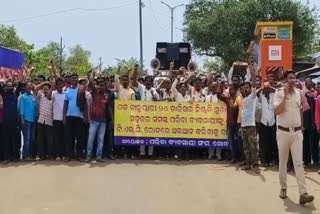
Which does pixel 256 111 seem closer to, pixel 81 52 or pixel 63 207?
pixel 63 207

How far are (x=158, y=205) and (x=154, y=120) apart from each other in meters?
4.41

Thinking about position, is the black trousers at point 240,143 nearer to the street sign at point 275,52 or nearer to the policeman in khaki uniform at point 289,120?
the street sign at point 275,52

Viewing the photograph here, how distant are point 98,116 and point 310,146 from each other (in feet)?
14.9

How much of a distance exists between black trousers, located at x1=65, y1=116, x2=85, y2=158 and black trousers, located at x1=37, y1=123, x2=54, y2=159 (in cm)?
40

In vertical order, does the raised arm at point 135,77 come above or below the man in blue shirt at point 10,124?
above

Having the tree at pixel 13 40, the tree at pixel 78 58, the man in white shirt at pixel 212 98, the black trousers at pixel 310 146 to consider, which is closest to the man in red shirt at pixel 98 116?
the man in white shirt at pixel 212 98

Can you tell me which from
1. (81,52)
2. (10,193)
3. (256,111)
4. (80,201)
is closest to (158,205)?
(80,201)

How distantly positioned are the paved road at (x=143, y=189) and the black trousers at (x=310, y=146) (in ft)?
2.96

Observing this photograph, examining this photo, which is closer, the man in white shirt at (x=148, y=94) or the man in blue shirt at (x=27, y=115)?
the man in blue shirt at (x=27, y=115)

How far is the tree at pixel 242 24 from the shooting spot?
4084 cm

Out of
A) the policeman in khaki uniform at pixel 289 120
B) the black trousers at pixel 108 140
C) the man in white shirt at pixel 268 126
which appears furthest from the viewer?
the black trousers at pixel 108 140

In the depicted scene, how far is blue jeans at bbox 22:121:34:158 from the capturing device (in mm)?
13383

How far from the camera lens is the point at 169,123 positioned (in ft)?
45.4

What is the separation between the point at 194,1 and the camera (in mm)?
50219
